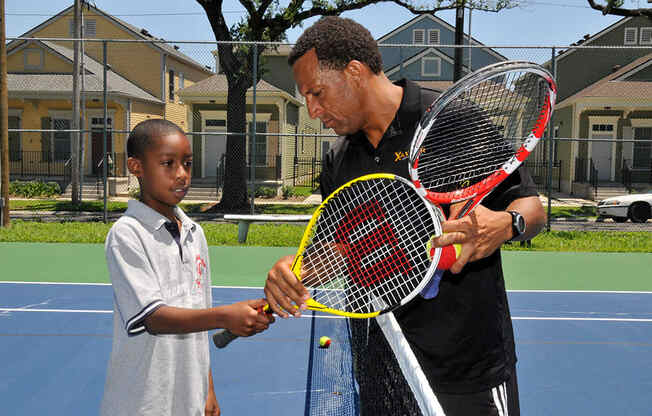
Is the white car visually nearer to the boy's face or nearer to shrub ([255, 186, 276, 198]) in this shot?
shrub ([255, 186, 276, 198])

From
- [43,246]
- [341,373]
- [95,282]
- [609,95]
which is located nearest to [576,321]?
[341,373]

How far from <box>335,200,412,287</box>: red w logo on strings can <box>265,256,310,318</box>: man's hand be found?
1.10 feet

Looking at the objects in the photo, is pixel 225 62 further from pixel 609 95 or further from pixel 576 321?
pixel 609 95

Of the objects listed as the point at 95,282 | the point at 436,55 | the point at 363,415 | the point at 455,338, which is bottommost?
the point at 95,282

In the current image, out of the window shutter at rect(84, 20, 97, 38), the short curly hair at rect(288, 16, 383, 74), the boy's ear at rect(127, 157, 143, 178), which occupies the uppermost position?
the window shutter at rect(84, 20, 97, 38)

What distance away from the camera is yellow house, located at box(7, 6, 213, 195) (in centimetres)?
2078

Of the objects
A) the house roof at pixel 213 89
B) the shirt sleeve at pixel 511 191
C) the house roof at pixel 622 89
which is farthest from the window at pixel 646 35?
the shirt sleeve at pixel 511 191

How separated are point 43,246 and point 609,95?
19153mm

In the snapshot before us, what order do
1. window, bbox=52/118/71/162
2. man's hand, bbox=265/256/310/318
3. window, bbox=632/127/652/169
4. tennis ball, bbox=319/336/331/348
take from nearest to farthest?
man's hand, bbox=265/256/310/318 < tennis ball, bbox=319/336/331/348 < window, bbox=632/127/652/169 < window, bbox=52/118/71/162

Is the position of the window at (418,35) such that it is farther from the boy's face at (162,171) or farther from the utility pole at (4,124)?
the boy's face at (162,171)

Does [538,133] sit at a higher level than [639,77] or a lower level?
lower

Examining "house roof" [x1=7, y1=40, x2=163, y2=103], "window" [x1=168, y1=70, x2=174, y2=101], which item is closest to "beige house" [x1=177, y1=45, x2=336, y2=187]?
"house roof" [x1=7, y1=40, x2=163, y2=103]

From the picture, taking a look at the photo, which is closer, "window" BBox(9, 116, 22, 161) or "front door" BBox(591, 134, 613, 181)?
"window" BBox(9, 116, 22, 161)

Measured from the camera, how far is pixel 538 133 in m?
1.95
